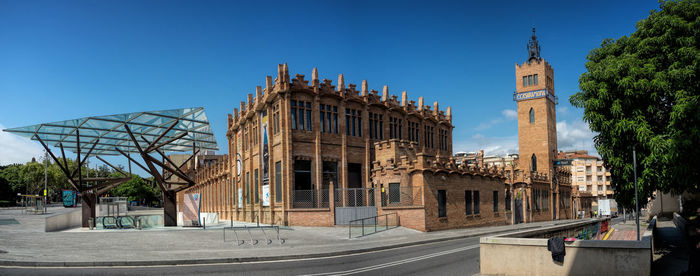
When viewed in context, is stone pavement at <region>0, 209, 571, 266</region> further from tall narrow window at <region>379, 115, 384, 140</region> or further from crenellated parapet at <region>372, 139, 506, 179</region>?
tall narrow window at <region>379, 115, 384, 140</region>

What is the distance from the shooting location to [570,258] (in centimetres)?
1109

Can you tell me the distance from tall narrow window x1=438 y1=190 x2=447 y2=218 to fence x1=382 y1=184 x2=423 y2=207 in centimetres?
205

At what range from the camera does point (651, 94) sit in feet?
52.9

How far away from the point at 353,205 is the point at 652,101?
21.6m

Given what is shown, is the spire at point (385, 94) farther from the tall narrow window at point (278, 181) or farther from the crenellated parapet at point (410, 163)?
the tall narrow window at point (278, 181)

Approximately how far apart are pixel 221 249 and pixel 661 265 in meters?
16.2

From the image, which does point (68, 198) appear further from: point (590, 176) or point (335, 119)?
point (590, 176)

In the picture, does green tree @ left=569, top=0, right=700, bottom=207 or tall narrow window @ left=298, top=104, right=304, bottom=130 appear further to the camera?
tall narrow window @ left=298, top=104, right=304, bottom=130

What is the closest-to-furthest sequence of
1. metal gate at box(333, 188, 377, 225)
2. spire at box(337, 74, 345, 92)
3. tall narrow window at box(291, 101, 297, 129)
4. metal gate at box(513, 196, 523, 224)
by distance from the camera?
metal gate at box(333, 188, 377, 225), tall narrow window at box(291, 101, 297, 129), spire at box(337, 74, 345, 92), metal gate at box(513, 196, 523, 224)

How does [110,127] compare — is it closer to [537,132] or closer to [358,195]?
[358,195]

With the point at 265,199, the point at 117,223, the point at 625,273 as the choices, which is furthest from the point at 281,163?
the point at 625,273

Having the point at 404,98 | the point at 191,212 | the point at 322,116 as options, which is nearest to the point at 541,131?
the point at 404,98

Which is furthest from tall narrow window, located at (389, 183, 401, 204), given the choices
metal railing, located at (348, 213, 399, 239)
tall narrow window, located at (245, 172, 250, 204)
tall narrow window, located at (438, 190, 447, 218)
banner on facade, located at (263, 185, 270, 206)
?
tall narrow window, located at (245, 172, 250, 204)

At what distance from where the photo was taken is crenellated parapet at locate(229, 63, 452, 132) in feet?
119
